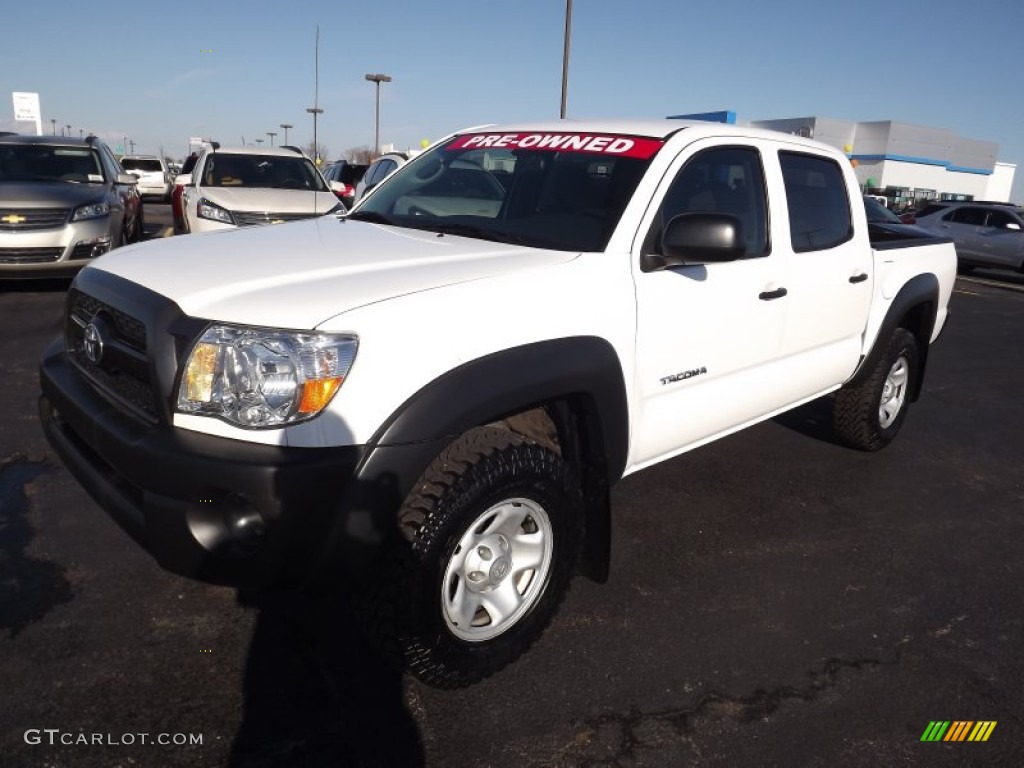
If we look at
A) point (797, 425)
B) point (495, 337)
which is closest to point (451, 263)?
point (495, 337)

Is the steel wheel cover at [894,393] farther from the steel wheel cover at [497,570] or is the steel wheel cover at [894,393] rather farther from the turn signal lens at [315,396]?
the turn signal lens at [315,396]

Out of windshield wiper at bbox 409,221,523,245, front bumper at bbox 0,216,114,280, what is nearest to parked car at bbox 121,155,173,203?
front bumper at bbox 0,216,114,280

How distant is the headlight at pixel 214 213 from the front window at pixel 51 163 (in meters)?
1.58

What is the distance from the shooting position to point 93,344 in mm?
2594

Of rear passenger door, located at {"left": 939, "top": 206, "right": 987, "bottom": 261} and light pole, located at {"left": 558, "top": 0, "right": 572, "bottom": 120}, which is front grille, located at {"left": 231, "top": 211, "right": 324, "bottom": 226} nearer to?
light pole, located at {"left": 558, "top": 0, "right": 572, "bottom": 120}

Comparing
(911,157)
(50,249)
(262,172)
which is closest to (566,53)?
(262,172)

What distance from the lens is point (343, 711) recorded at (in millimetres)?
2385

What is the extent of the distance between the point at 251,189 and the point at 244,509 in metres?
8.04

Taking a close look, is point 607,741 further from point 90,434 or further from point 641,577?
point 90,434

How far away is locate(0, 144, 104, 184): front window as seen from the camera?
29.5 ft

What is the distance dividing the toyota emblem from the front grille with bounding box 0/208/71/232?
6390 mm

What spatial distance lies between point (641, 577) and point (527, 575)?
828 millimetres

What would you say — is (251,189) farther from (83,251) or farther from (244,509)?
(244,509)

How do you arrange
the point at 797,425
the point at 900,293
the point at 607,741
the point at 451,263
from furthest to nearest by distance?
the point at 797,425 < the point at 900,293 < the point at 451,263 < the point at 607,741
